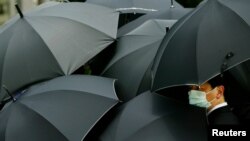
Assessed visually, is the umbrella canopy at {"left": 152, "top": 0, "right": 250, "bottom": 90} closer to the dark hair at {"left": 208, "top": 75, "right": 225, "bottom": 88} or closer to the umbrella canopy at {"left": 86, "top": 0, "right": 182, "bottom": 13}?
the dark hair at {"left": 208, "top": 75, "right": 225, "bottom": 88}

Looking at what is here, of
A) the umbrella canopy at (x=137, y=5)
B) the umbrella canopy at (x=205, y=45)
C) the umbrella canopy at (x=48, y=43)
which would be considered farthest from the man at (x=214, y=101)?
the umbrella canopy at (x=137, y=5)

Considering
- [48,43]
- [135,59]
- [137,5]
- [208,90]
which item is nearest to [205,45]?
[208,90]

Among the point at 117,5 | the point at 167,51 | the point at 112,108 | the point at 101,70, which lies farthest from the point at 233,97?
the point at 117,5

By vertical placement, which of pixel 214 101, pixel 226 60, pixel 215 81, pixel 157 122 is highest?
pixel 226 60

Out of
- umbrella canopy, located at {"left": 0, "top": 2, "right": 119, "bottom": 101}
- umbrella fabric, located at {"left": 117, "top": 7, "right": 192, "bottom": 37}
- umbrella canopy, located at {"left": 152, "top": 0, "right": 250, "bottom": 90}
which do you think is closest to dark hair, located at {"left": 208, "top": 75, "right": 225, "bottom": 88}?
umbrella canopy, located at {"left": 152, "top": 0, "right": 250, "bottom": 90}

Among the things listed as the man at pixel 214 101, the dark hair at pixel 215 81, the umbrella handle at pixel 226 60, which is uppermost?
the umbrella handle at pixel 226 60

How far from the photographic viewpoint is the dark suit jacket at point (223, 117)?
153 inches

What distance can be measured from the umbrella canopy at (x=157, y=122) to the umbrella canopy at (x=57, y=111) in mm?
214

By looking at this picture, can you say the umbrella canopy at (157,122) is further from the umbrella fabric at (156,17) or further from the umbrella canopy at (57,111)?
the umbrella fabric at (156,17)

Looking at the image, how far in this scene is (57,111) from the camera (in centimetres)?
447

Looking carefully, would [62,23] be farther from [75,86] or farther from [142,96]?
[142,96]

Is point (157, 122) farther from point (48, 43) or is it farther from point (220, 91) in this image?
point (48, 43)

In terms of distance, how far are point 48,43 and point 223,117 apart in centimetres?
229

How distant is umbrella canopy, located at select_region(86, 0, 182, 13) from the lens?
7574mm
